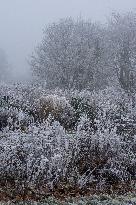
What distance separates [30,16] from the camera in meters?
132

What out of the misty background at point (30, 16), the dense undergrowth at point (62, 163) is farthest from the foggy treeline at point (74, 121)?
the misty background at point (30, 16)

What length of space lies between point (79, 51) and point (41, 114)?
17.2 metres

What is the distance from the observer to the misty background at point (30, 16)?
100 metres

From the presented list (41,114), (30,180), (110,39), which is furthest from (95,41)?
(30,180)

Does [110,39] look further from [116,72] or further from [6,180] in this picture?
[6,180]

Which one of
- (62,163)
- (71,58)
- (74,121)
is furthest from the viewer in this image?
(71,58)

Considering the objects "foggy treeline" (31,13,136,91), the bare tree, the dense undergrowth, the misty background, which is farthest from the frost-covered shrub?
the misty background

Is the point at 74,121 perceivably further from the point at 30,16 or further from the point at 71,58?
the point at 30,16

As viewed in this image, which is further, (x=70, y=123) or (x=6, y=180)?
(x=70, y=123)

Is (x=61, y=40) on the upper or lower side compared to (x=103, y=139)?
upper

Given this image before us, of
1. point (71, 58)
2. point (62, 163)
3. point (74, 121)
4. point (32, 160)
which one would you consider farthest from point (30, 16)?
point (32, 160)

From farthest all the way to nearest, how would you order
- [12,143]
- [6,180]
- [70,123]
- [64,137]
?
[70,123] → [64,137] → [12,143] → [6,180]

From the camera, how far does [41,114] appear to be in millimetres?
17453

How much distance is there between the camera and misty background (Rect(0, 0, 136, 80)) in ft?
330
